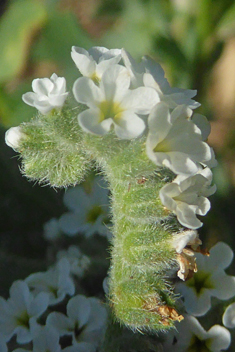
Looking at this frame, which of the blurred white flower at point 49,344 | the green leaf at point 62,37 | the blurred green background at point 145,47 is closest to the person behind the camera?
the blurred white flower at point 49,344

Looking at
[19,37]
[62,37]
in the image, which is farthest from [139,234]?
[19,37]

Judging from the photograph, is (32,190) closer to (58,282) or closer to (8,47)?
(58,282)

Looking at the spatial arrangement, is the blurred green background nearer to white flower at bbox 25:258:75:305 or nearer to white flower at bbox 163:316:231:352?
white flower at bbox 25:258:75:305

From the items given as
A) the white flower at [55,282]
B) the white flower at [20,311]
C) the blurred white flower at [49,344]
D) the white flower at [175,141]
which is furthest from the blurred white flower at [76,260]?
the white flower at [175,141]

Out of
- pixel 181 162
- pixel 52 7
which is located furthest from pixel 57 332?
pixel 52 7

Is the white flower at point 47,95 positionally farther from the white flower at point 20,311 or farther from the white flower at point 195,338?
the white flower at point 195,338

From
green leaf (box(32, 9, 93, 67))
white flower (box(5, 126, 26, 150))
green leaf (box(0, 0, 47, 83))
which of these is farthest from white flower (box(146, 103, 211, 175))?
green leaf (box(0, 0, 47, 83))
